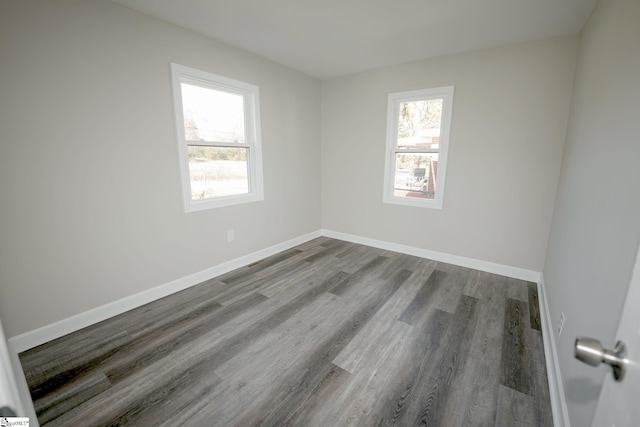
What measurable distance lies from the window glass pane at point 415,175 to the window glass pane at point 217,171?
212cm

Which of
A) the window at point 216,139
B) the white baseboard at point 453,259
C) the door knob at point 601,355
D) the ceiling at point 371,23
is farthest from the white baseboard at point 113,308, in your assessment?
the door knob at point 601,355

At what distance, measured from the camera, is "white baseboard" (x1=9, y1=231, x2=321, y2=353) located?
6.55 feet

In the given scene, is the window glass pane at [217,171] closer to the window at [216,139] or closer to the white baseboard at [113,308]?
the window at [216,139]

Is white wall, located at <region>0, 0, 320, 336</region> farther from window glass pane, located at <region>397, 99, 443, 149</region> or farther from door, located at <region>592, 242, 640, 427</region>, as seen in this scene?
door, located at <region>592, 242, 640, 427</region>

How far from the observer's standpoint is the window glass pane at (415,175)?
3.58 metres

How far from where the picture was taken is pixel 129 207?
240 cm

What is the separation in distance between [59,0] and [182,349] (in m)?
2.62

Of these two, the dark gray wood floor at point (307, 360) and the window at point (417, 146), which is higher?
the window at point (417, 146)

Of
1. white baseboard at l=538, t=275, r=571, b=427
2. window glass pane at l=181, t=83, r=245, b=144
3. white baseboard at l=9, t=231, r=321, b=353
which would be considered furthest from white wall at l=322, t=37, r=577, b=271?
white baseboard at l=9, t=231, r=321, b=353

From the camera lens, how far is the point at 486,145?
10.3 ft

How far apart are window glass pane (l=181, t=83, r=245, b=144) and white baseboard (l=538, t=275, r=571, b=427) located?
3.44 metres

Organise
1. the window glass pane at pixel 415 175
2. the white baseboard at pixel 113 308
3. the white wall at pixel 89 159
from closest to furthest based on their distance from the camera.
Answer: the white wall at pixel 89 159, the white baseboard at pixel 113 308, the window glass pane at pixel 415 175

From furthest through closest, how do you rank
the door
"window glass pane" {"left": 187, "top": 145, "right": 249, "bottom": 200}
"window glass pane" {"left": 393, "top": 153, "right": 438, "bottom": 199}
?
"window glass pane" {"left": 393, "top": 153, "right": 438, "bottom": 199} → "window glass pane" {"left": 187, "top": 145, "right": 249, "bottom": 200} → the door

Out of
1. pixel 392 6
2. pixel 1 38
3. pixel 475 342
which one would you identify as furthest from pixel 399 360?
pixel 1 38
